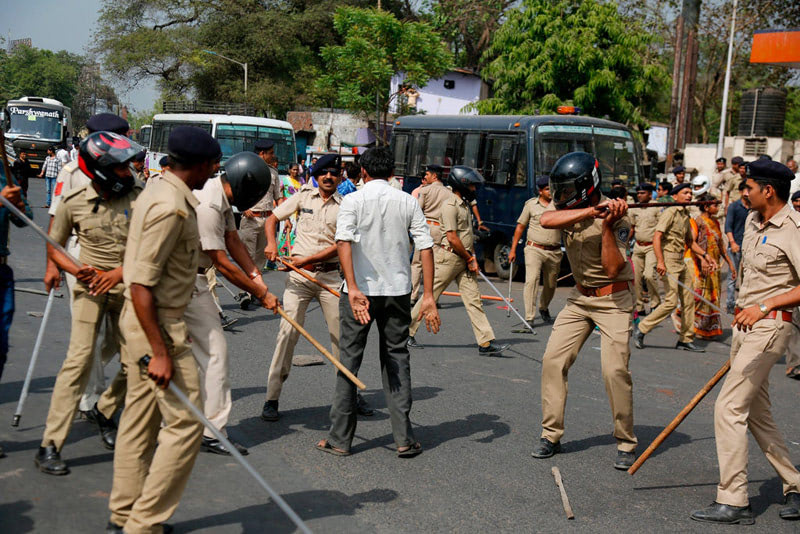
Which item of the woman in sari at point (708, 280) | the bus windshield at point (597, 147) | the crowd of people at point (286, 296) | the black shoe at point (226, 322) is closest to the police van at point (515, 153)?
the bus windshield at point (597, 147)

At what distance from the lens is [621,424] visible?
5414mm

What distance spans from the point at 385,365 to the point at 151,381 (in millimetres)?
2168

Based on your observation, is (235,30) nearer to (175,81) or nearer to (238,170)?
(175,81)

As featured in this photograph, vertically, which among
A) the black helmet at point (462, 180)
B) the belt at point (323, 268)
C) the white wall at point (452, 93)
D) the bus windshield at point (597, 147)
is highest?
the white wall at point (452, 93)

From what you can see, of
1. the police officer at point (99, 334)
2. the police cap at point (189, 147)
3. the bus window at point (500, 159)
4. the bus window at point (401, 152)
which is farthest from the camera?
the bus window at point (401, 152)

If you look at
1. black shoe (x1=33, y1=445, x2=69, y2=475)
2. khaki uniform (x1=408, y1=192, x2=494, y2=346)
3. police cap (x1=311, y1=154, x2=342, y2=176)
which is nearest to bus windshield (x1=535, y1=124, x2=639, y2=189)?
khaki uniform (x1=408, y1=192, x2=494, y2=346)

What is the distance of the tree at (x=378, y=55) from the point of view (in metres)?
28.8

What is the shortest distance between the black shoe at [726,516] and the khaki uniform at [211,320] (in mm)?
2737

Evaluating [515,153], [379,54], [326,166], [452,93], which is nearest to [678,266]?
[326,166]

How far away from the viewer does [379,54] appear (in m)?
28.9

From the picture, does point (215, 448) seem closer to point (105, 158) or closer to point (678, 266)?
point (105, 158)

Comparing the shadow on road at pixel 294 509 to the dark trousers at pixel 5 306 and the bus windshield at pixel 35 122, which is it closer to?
the dark trousers at pixel 5 306

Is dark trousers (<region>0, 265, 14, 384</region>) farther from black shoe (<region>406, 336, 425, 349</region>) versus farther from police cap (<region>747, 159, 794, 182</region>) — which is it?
black shoe (<region>406, 336, 425, 349</region>)

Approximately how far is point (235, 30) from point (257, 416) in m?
43.5
